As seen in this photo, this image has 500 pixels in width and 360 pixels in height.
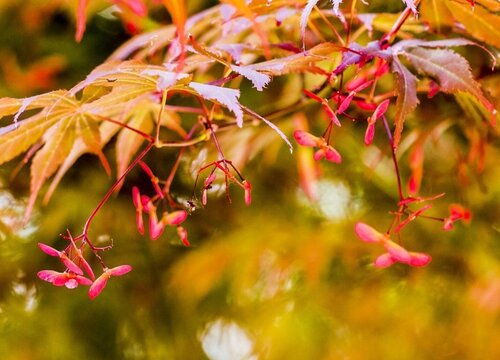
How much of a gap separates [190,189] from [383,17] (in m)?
0.50

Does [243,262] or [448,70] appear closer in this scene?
[448,70]

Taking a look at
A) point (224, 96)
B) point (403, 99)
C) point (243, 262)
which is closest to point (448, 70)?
point (403, 99)

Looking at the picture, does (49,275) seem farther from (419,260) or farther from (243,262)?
(243,262)

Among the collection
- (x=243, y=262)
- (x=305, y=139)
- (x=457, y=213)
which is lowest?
(x=243, y=262)

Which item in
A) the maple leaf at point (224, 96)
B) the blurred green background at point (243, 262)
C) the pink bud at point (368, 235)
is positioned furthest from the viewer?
the blurred green background at point (243, 262)

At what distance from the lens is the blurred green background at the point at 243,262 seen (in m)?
1.01

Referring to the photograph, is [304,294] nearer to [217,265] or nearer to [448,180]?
[217,265]

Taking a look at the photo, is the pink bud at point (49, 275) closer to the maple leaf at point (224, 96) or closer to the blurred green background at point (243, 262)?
the maple leaf at point (224, 96)

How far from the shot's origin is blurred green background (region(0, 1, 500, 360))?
101 cm

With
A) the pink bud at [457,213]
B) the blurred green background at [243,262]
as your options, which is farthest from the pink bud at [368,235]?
the blurred green background at [243,262]

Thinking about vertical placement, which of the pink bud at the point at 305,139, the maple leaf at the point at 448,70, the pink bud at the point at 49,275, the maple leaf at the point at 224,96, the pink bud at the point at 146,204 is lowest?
the pink bud at the point at 146,204

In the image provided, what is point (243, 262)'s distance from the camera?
3.37 feet

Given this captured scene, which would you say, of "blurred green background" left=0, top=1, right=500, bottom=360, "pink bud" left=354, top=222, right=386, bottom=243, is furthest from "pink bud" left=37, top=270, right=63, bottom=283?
"blurred green background" left=0, top=1, right=500, bottom=360

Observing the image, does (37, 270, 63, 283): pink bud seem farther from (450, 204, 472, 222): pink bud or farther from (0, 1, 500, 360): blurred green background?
(0, 1, 500, 360): blurred green background
